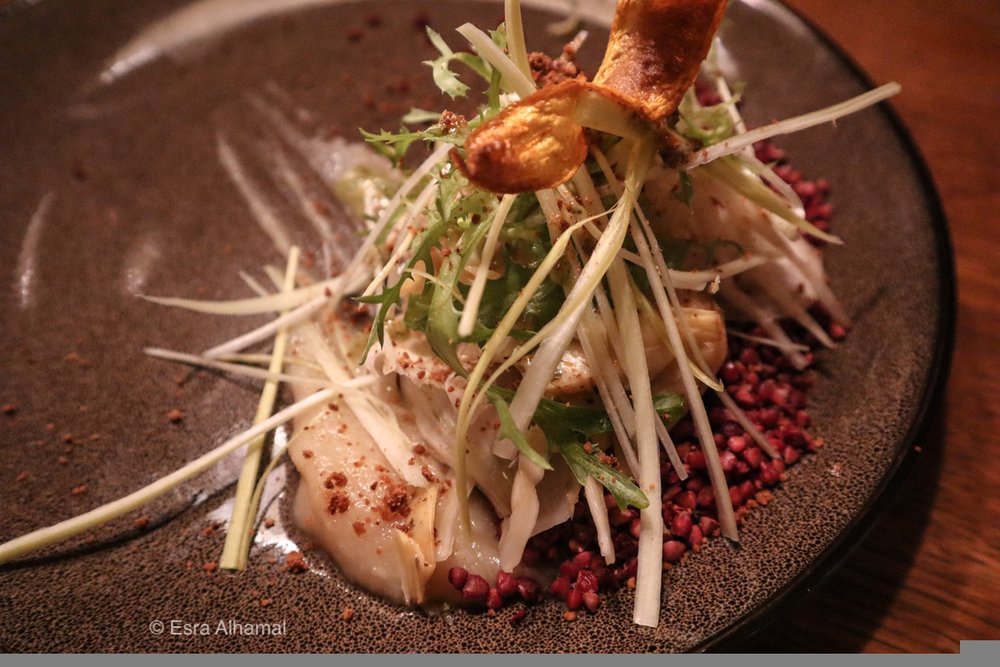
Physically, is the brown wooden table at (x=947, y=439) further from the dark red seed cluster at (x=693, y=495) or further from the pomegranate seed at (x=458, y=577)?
the pomegranate seed at (x=458, y=577)

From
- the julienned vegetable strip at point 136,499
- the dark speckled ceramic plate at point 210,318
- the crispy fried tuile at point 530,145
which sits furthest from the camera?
the julienned vegetable strip at point 136,499

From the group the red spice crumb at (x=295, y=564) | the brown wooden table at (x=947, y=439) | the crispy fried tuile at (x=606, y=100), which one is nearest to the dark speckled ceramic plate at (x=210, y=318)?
the red spice crumb at (x=295, y=564)

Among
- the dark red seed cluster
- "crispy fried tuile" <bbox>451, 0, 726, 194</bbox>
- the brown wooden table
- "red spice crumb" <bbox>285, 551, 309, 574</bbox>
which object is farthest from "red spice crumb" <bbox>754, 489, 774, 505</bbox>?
"red spice crumb" <bbox>285, 551, 309, 574</bbox>

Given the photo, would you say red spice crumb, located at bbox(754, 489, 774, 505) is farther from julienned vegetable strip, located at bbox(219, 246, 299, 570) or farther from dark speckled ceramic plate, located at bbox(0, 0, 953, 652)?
julienned vegetable strip, located at bbox(219, 246, 299, 570)

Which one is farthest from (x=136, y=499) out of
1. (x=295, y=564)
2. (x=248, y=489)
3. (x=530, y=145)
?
(x=530, y=145)

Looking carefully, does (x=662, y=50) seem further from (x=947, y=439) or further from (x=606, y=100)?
(x=947, y=439)
